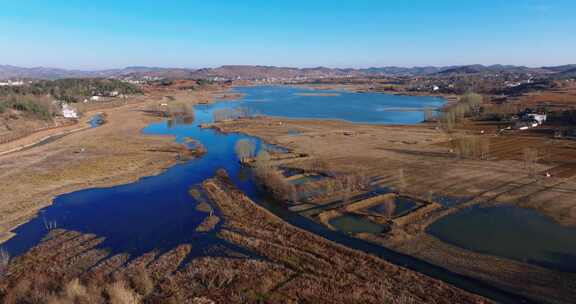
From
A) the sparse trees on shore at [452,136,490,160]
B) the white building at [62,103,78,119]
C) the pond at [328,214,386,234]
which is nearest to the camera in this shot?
the pond at [328,214,386,234]

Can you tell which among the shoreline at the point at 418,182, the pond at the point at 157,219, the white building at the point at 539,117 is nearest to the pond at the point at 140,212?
the pond at the point at 157,219

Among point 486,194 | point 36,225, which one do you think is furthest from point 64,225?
point 486,194

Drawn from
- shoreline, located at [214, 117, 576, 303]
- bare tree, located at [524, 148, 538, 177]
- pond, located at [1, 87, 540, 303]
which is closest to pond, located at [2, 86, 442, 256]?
pond, located at [1, 87, 540, 303]

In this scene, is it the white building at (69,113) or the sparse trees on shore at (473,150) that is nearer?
the sparse trees on shore at (473,150)

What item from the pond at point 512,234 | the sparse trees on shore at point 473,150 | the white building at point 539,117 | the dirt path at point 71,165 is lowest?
the pond at point 512,234

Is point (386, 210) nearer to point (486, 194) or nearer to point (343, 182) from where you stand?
point (343, 182)

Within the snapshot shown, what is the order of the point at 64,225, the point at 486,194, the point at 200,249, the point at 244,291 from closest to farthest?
the point at 244,291 → the point at 200,249 → the point at 64,225 → the point at 486,194

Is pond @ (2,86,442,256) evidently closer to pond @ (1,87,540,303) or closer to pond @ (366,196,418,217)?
pond @ (1,87,540,303)

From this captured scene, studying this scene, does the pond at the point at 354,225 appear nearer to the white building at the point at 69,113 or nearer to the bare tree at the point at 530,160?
the bare tree at the point at 530,160
